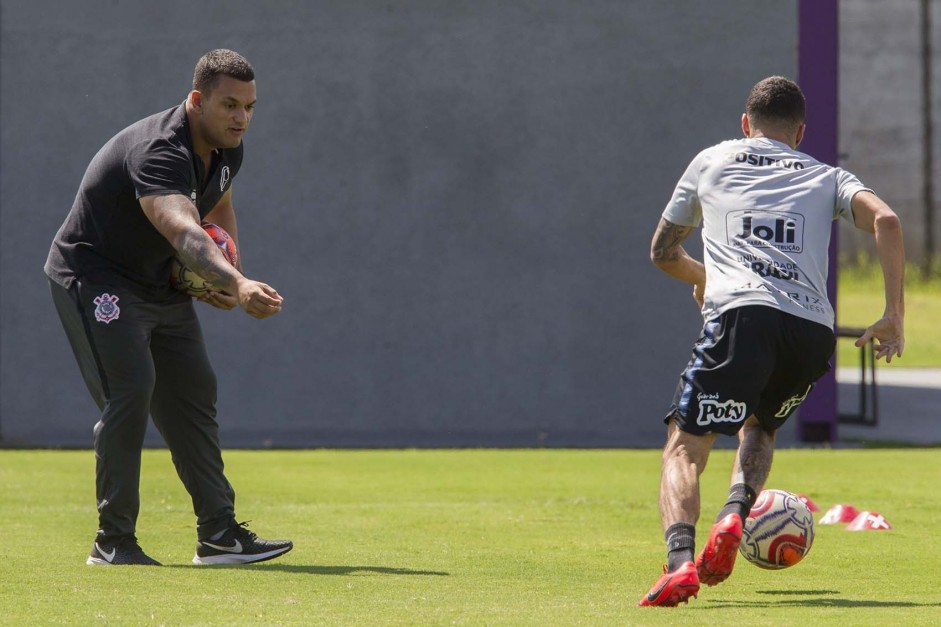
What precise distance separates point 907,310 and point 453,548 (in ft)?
85.5

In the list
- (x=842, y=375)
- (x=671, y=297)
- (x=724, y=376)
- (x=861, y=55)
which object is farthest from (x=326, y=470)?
(x=861, y=55)

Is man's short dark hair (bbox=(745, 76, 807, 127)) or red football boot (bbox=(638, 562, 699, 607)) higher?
man's short dark hair (bbox=(745, 76, 807, 127))

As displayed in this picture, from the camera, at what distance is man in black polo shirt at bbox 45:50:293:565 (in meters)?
6.36

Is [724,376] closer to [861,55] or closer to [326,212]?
[326,212]

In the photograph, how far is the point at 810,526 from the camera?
19.8 feet

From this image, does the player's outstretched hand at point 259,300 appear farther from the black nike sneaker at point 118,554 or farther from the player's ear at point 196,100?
the black nike sneaker at point 118,554

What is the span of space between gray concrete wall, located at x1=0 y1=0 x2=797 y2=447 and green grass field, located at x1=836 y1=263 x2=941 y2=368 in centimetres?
1130

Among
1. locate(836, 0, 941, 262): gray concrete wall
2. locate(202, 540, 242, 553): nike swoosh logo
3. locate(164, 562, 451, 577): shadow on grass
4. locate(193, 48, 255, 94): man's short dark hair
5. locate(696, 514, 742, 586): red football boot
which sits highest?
locate(836, 0, 941, 262): gray concrete wall

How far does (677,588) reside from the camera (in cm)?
519

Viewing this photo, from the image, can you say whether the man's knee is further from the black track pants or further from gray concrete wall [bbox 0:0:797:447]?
gray concrete wall [bbox 0:0:797:447]

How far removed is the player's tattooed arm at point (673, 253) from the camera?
6.02 m

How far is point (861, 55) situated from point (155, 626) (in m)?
35.5

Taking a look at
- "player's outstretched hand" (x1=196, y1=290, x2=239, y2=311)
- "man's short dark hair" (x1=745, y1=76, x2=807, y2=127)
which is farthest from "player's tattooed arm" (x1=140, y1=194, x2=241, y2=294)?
"man's short dark hair" (x1=745, y1=76, x2=807, y2=127)

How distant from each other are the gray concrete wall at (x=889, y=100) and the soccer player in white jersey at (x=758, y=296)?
107 feet
